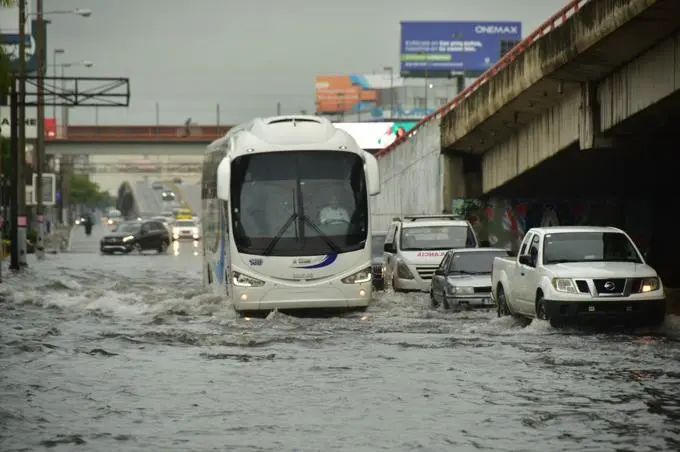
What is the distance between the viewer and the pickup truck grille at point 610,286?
21.0 m

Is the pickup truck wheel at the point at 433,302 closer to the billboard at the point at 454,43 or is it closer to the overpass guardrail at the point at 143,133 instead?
the overpass guardrail at the point at 143,133

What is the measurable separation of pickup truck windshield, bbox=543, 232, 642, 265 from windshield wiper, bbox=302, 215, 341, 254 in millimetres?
4017

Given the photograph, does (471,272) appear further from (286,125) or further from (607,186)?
(607,186)

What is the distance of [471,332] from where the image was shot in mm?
22172

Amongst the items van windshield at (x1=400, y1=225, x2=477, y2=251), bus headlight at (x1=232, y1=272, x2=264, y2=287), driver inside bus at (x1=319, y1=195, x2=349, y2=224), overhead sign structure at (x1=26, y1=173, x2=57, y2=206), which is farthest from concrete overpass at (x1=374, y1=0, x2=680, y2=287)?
overhead sign structure at (x1=26, y1=173, x2=57, y2=206)

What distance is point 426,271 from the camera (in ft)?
105

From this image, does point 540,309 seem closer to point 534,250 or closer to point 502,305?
point 534,250

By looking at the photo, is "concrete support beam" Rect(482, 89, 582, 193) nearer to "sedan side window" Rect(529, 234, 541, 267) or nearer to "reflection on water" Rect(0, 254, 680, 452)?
"reflection on water" Rect(0, 254, 680, 452)

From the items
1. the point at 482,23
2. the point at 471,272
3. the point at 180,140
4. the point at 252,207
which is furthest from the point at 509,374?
the point at 482,23

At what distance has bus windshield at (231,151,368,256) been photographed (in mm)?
25016

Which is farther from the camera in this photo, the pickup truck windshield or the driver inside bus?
the driver inside bus

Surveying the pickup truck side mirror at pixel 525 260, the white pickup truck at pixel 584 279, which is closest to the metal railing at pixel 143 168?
the pickup truck side mirror at pixel 525 260

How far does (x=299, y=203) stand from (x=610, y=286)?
624 cm

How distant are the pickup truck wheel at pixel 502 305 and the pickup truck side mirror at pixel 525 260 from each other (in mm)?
1502
